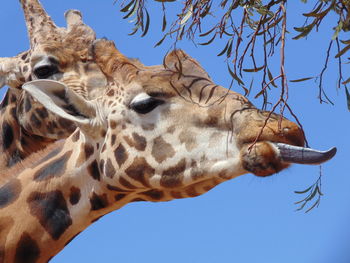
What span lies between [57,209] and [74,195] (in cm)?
16

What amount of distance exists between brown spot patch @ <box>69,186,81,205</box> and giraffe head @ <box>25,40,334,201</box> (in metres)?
0.22

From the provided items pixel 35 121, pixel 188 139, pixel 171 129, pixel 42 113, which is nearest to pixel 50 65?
pixel 42 113

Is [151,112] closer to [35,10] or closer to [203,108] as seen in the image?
[203,108]

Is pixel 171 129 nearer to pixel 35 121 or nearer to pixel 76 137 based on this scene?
pixel 76 137

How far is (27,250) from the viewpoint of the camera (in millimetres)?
5242

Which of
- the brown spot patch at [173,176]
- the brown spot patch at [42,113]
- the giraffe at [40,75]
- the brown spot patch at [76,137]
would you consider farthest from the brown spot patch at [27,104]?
the brown spot patch at [173,176]

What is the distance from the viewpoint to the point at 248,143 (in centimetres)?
446

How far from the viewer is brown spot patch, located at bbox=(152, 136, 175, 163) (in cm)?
Result: 487

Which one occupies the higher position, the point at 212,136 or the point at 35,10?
the point at 35,10

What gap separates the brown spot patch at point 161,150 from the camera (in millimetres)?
4867

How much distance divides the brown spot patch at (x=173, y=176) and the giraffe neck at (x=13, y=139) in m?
2.98

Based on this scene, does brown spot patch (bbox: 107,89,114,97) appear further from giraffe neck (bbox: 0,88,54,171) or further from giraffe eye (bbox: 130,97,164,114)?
giraffe neck (bbox: 0,88,54,171)

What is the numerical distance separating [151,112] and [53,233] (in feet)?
3.71

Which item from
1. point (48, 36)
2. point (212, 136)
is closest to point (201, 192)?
point (212, 136)
